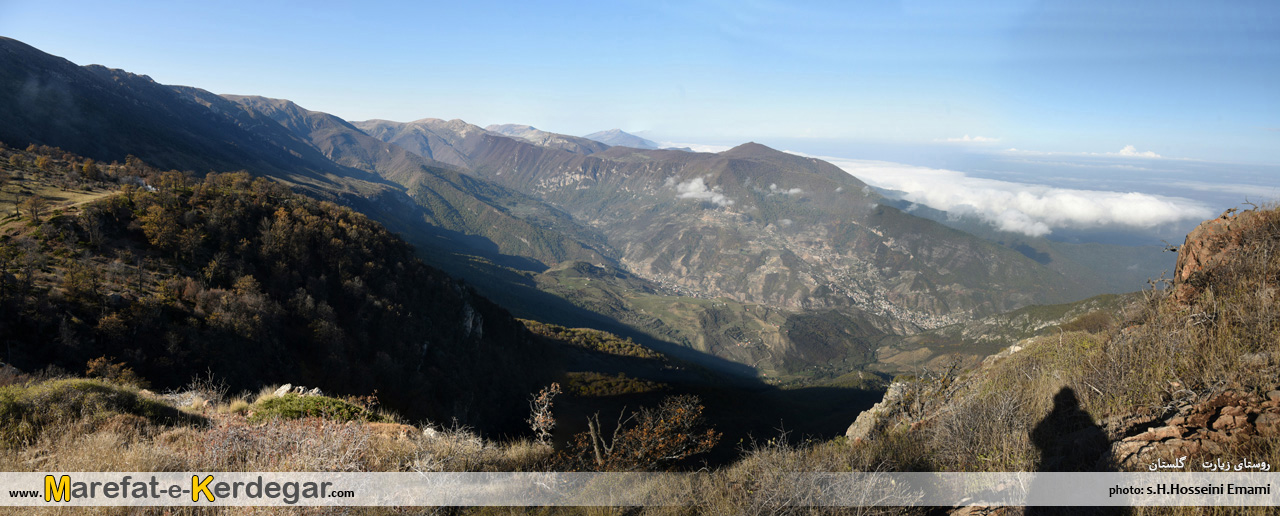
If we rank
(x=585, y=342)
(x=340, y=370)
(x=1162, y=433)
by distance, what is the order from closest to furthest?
(x=1162, y=433)
(x=340, y=370)
(x=585, y=342)

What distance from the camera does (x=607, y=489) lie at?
7398 millimetres

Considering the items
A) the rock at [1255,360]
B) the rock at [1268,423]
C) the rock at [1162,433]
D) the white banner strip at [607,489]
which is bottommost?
the white banner strip at [607,489]

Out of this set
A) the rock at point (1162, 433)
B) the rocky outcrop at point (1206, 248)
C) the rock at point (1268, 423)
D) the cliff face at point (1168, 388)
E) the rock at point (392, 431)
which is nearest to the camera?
the rock at point (1268, 423)

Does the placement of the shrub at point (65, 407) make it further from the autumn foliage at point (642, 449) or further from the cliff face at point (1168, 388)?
the cliff face at point (1168, 388)

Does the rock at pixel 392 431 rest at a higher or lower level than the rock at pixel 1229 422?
lower

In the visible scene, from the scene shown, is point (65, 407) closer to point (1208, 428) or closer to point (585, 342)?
point (1208, 428)

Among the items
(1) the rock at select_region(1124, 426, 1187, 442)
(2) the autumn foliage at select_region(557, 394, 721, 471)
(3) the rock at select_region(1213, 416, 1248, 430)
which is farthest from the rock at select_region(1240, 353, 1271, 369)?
(2) the autumn foliage at select_region(557, 394, 721, 471)

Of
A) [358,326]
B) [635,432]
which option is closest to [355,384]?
[358,326]

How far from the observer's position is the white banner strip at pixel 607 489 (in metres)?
5.09

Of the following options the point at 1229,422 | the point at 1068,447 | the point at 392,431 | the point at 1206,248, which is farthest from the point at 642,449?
the point at 1206,248

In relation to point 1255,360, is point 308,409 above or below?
below

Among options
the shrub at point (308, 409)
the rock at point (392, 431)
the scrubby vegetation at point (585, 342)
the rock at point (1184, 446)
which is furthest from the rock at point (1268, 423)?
the scrubby vegetation at point (585, 342)

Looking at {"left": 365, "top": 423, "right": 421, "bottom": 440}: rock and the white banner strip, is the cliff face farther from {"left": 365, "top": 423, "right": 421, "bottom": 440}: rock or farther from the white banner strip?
{"left": 365, "top": 423, "right": 421, "bottom": 440}: rock

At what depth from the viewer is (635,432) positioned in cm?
1252
